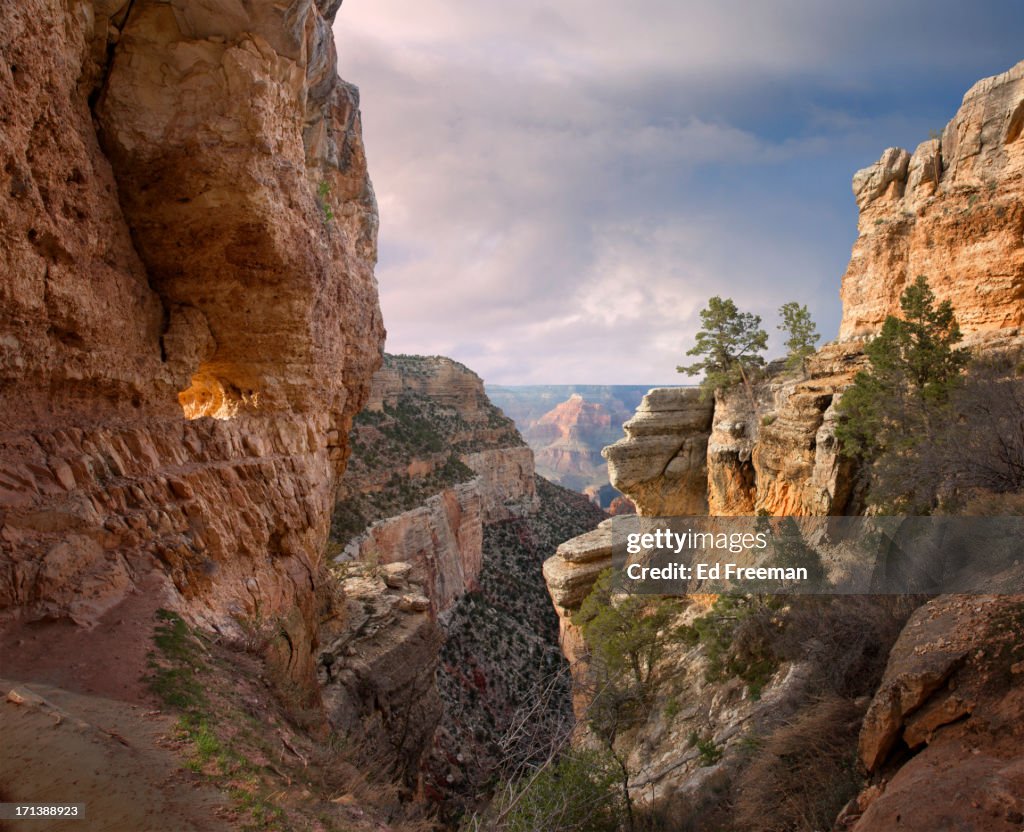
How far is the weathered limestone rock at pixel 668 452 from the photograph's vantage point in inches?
984

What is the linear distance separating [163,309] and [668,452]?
21127mm

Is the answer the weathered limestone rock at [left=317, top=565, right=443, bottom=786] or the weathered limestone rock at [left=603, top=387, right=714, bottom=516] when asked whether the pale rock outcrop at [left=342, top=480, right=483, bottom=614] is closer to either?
the weathered limestone rock at [left=317, top=565, right=443, bottom=786]

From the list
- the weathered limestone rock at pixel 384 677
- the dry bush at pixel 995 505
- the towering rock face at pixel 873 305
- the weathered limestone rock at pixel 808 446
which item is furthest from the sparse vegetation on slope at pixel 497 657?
the towering rock face at pixel 873 305

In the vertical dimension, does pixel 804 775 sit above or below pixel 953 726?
below

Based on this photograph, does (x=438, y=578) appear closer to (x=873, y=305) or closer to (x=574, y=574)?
(x=574, y=574)

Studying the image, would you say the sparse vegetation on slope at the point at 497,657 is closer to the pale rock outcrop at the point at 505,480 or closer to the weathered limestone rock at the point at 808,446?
the pale rock outcrop at the point at 505,480

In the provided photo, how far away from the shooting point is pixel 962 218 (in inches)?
685

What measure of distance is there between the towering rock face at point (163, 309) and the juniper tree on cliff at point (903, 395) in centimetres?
1483

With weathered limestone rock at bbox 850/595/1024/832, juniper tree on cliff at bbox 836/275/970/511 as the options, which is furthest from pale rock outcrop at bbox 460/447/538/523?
weathered limestone rock at bbox 850/595/1024/832

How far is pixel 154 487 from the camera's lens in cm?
831

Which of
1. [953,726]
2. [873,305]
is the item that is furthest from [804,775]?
→ [873,305]

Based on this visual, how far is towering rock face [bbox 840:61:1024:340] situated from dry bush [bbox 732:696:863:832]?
14944 millimetres

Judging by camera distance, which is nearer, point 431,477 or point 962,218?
point 962,218

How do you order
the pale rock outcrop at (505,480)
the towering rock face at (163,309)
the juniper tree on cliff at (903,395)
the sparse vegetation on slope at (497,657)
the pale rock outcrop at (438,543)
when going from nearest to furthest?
the towering rock face at (163,309)
the juniper tree on cliff at (903,395)
the sparse vegetation on slope at (497,657)
the pale rock outcrop at (438,543)
the pale rock outcrop at (505,480)
